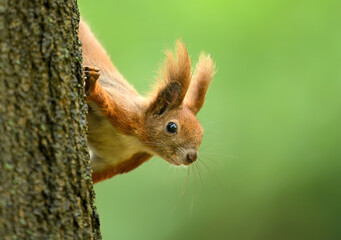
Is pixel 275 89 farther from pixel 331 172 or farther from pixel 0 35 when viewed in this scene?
pixel 0 35

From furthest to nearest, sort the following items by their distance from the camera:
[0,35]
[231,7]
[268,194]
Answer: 1. [268,194]
2. [231,7]
3. [0,35]

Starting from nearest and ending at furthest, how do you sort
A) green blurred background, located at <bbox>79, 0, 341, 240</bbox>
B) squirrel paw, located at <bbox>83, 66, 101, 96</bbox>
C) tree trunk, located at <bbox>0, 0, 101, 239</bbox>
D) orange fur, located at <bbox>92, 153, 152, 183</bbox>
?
tree trunk, located at <bbox>0, 0, 101, 239</bbox> < squirrel paw, located at <bbox>83, 66, 101, 96</bbox> < orange fur, located at <bbox>92, 153, 152, 183</bbox> < green blurred background, located at <bbox>79, 0, 341, 240</bbox>

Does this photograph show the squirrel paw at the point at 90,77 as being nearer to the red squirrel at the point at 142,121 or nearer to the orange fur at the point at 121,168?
the red squirrel at the point at 142,121

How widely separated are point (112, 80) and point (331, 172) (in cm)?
208

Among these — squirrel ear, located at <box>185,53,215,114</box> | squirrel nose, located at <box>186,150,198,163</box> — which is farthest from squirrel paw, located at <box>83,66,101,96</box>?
squirrel ear, located at <box>185,53,215,114</box>

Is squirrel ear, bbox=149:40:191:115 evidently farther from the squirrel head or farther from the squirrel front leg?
the squirrel front leg

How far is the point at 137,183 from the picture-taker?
420 cm

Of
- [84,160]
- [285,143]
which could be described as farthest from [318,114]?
[84,160]

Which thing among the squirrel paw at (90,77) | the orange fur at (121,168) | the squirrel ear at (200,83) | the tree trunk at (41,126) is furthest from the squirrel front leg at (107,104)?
the tree trunk at (41,126)

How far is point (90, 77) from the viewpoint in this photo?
7.59ft

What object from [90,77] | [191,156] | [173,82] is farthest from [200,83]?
[90,77]

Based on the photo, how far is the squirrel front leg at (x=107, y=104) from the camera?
7.59 ft

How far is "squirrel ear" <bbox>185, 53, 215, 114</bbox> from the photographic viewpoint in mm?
3127

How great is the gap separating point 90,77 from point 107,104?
0.34 meters
